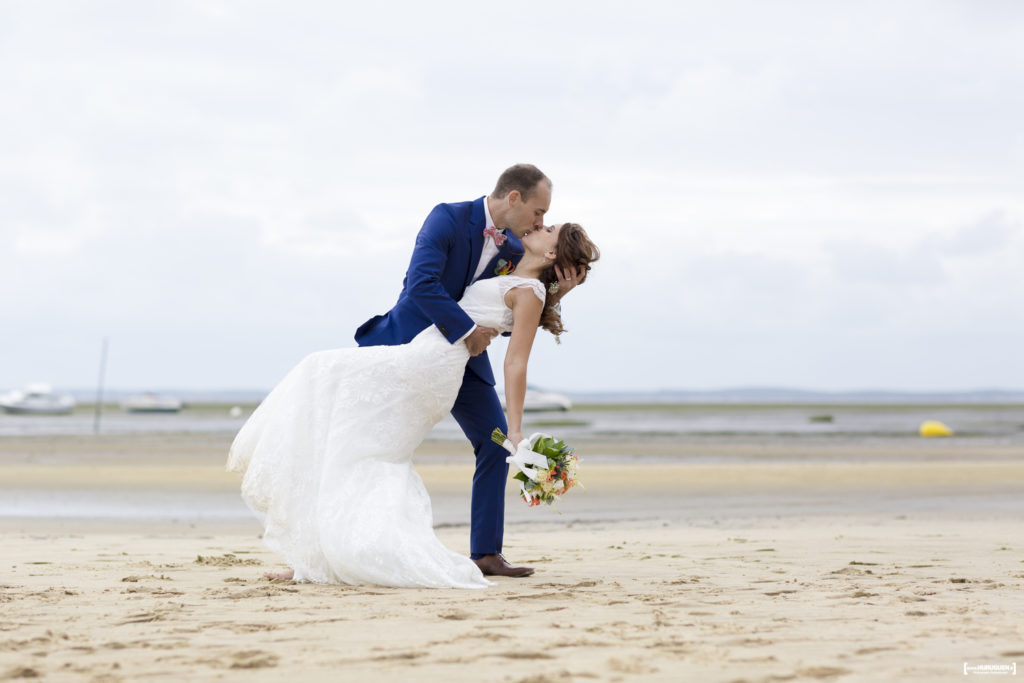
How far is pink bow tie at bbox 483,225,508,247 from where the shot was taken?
543cm

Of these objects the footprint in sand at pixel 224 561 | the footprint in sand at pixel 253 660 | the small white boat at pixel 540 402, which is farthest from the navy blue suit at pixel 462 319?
the small white boat at pixel 540 402

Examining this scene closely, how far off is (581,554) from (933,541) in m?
2.57

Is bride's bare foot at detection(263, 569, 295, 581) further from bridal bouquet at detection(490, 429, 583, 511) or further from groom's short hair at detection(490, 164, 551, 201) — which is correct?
groom's short hair at detection(490, 164, 551, 201)

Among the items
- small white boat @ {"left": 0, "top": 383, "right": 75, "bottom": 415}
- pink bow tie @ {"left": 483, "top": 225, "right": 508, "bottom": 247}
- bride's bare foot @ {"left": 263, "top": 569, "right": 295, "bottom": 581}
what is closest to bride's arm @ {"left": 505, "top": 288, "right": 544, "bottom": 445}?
pink bow tie @ {"left": 483, "top": 225, "right": 508, "bottom": 247}

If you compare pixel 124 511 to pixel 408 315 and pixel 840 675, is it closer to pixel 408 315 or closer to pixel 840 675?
pixel 408 315

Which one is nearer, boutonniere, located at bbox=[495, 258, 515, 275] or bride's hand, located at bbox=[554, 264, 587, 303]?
bride's hand, located at bbox=[554, 264, 587, 303]

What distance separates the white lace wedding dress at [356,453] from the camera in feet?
16.1

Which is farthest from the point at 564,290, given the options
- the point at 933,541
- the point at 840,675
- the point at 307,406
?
the point at 933,541

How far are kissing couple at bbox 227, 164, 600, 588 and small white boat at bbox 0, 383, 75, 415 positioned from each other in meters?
50.3

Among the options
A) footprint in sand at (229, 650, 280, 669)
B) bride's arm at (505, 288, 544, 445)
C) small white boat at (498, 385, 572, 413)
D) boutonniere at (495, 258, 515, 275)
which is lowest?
Answer: small white boat at (498, 385, 572, 413)

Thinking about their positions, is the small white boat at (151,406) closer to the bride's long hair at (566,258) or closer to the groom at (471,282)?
the groom at (471,282)

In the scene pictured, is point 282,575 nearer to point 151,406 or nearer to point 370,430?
point 370,430

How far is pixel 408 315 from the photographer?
5.33 m

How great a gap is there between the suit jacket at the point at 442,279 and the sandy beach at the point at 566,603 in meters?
1.29
